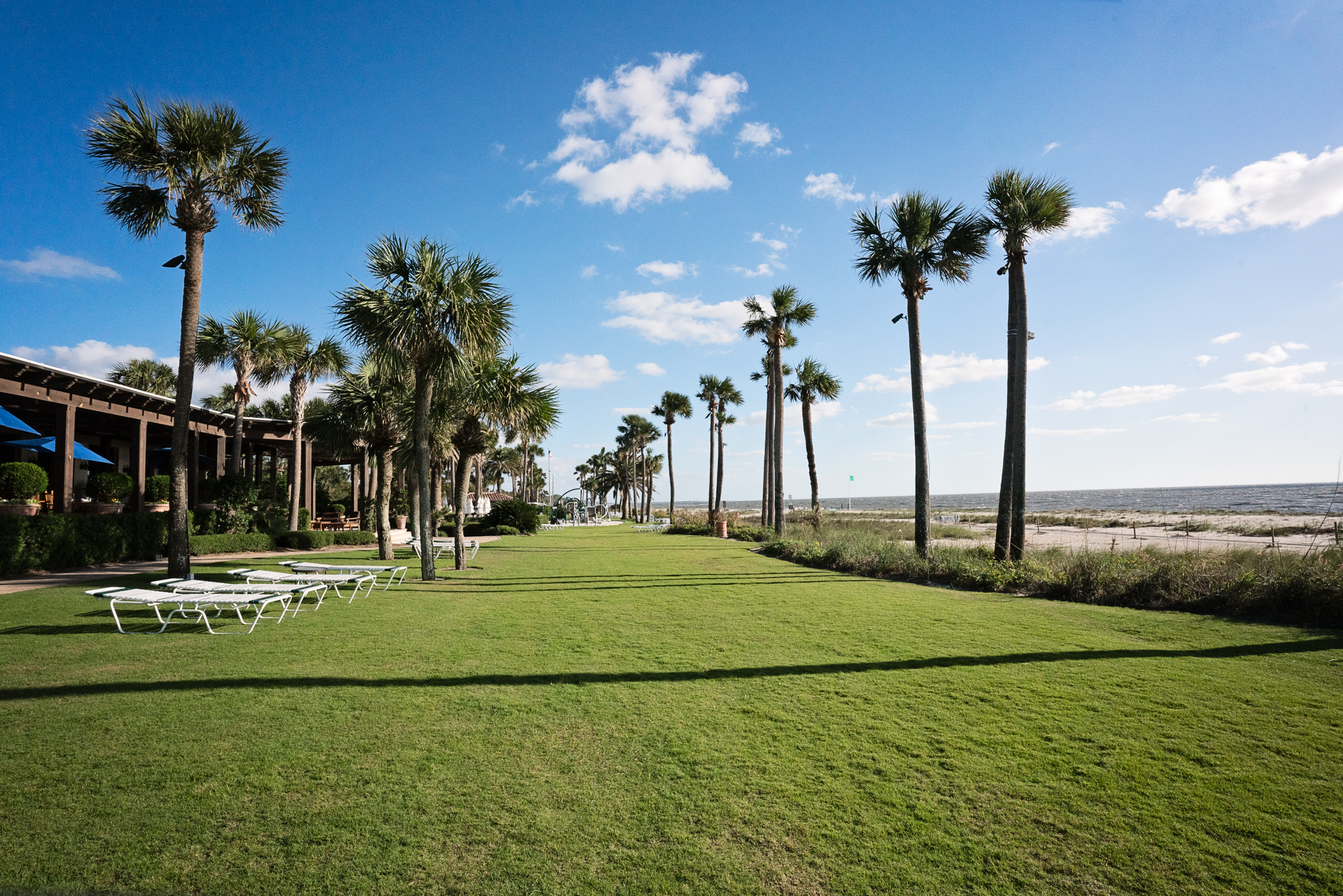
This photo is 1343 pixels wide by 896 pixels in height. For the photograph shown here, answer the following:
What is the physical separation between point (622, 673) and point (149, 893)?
3.97 m

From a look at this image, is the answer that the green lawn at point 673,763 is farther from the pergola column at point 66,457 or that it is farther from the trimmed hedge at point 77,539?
the pergola column at point 66,457

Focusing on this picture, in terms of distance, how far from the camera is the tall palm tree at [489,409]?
1677 cm

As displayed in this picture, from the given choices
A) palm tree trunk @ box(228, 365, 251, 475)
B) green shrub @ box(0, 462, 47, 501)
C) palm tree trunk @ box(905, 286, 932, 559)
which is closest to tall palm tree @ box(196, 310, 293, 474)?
palm tree trunk @ box(228, 365, 251, 475)

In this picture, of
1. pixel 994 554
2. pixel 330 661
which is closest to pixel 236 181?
pixel 330 661

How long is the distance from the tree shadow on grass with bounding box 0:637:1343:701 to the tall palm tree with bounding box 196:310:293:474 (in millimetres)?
19317

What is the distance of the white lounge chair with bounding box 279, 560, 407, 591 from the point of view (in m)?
12.4

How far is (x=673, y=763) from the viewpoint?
13.7 ft

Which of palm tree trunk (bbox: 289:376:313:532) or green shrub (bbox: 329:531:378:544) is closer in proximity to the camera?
palm tree trunk (bbox: 289:376:313:532)

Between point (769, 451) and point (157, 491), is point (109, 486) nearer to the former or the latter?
point (157, 491)

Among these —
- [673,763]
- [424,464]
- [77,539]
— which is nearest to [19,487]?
[77,539]

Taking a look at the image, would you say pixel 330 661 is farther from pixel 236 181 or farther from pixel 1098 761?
pixel 236 181

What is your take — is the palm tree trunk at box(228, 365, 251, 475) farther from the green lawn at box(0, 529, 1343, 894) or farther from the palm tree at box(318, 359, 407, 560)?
the green lawn at box(0, 529, 1343, 894)

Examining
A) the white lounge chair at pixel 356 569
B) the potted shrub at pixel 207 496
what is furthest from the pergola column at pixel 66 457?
the white lounge chair at pixel 356 569

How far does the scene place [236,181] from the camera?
13.3 meters
